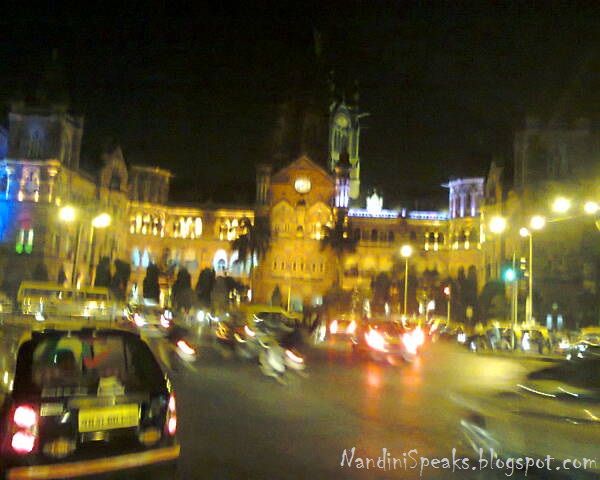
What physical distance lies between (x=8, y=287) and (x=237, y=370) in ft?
133

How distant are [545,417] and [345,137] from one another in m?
79.5

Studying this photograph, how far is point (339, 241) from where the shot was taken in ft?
236

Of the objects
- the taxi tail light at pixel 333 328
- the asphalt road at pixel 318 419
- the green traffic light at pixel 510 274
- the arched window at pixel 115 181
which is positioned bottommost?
the asphalt road at pixel 318 419

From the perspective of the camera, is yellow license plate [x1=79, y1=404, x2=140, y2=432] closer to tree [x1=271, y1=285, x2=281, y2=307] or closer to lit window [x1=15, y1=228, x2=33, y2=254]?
lit window [x1=15, y1=228, x2=33, y2=254]

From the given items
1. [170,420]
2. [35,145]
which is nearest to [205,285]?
[35,145]

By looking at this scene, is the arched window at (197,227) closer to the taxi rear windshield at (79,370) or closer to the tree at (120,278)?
the tree at (120,278)

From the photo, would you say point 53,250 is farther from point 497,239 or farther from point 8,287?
point 497,239

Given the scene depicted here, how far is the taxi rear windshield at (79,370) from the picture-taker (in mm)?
5398

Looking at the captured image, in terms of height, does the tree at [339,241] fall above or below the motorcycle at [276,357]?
above

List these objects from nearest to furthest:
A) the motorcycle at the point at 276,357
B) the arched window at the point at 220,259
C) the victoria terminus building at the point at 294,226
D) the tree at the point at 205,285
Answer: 1. the motorcycle at the point at 276,357
2. the victoria terminus building at the point at 294,226
3. the tree at the point at 205,285
4. the arched window at the point at 220,259

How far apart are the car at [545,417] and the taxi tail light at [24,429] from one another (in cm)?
497

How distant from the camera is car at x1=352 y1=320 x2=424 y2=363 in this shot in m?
21.7

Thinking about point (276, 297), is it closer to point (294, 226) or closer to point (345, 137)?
point (294, 226)

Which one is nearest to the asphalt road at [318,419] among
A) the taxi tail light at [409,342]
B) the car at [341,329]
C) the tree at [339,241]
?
the taxi tail light at [409,342]
